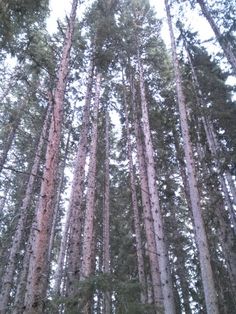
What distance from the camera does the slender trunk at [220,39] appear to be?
43.3 ft

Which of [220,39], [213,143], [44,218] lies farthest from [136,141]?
[44,218]

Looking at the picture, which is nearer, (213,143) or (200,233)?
Answer: (200,233)

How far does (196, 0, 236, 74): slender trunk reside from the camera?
1319 centimetres

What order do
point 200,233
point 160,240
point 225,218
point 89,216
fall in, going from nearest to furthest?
point 200,233, point 160,240, point 89,216, point 225,218

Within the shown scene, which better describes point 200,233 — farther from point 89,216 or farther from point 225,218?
point 225,218

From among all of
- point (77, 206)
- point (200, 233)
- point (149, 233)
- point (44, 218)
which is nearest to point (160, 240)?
point (149, 233)

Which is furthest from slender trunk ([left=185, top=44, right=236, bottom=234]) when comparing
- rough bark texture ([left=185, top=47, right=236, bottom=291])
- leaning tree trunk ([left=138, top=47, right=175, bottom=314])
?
leaning tree trunk ([left=138, top=47, right=175, bottom=314])

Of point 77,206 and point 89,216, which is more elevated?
point 77,206


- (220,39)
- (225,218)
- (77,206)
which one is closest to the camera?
(77,206)

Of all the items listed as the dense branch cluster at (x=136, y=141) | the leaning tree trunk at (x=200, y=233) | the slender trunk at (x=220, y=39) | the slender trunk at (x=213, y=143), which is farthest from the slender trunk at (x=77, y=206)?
the slender trunk at (x=220, y=39)

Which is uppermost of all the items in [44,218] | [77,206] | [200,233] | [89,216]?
[77,206]

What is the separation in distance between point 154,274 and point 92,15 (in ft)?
43.4

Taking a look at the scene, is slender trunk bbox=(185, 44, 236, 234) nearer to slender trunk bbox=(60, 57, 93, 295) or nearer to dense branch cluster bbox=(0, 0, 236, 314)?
dense branch cluster bbox=(0, 0, 236, 314)

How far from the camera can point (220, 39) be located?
545 inches
